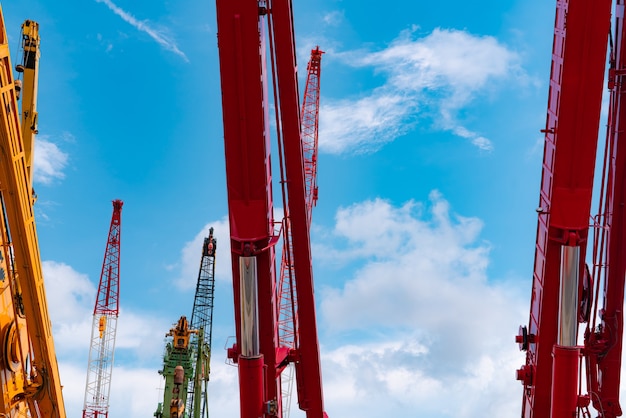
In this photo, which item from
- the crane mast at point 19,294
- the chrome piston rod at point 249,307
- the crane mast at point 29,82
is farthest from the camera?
the crane mast at point 29,82

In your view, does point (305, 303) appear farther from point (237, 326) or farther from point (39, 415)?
point (39, 415)

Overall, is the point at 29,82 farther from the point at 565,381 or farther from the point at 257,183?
the point at 565,381

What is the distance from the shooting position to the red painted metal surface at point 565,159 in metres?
9.91

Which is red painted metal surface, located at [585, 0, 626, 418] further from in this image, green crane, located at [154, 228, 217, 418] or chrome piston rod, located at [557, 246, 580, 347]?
green crane, located at [154, 228, 217, 418]

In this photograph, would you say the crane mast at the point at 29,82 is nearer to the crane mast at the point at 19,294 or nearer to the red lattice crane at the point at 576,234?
the crane mast at the point at 19,294

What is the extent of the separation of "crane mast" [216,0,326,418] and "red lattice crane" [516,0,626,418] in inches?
174

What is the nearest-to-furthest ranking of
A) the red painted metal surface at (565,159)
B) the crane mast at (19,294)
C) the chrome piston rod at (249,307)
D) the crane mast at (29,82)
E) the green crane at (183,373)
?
1. the red painted metal surface at (565,159)
2. the chrome piston rod at (249,307)
3. the crane mast at (19,294)
4. the crane mast at (29,82)
5. the green crane at (183,373)

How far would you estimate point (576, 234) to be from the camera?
10.9 meters

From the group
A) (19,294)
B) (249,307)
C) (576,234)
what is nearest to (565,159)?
(576,234)

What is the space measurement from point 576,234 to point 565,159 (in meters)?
1.28

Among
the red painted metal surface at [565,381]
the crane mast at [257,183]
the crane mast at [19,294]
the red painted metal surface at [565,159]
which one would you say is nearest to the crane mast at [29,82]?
the crane mast at [19,294]

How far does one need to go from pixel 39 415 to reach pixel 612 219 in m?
11.9

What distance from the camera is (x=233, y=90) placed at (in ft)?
35.4

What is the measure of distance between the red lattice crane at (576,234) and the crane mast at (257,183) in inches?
174
